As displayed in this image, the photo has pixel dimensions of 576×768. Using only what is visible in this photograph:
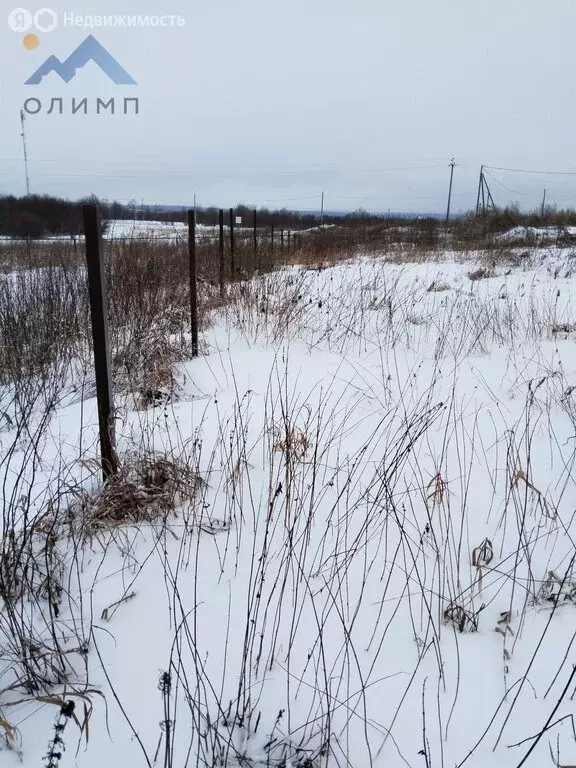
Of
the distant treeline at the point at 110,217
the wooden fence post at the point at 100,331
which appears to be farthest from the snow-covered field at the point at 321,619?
the distant treeline at the point at 110,217

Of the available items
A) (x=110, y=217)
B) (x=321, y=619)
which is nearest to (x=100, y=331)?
(x=321, y=619)

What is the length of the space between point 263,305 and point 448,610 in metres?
4.83

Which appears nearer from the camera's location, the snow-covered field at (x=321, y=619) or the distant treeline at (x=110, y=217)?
the snow-covered field at (x=321, y=619)

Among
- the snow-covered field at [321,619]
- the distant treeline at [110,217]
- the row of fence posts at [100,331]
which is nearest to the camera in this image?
the snow-covered field at [321,619]

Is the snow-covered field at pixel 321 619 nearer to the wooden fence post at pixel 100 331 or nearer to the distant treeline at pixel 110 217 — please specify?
the wooden fence post at pixel 100 331

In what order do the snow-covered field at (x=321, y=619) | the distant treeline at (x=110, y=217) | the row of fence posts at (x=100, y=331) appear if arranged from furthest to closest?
the distant treeline at (x=110, y=217)
the row of fence posts at (x=100, y=331)
the snow-covered field at (x=321, y=619)

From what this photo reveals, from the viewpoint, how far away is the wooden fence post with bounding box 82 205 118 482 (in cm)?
225

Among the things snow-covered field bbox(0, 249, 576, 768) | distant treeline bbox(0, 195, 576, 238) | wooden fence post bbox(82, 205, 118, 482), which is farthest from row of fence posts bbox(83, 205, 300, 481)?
distant treeline bbox(0, 195, 576, 238)

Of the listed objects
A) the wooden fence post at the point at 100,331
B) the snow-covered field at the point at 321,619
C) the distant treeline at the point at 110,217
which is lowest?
the snow-covered field at the point at 321,619

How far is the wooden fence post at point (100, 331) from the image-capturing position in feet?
7.39

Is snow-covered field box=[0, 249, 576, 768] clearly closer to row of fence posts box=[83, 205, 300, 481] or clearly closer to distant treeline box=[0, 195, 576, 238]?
row of fence posts box=[83, 205, 300, 481]

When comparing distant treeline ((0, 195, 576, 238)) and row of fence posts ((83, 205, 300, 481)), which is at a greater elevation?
distant treeline ((0, 195, 576, 238))

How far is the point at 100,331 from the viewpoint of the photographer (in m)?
2.36

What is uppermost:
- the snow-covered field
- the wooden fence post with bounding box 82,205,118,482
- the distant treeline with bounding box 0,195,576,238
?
the distant treeline with bounding box 0,195,576,238
